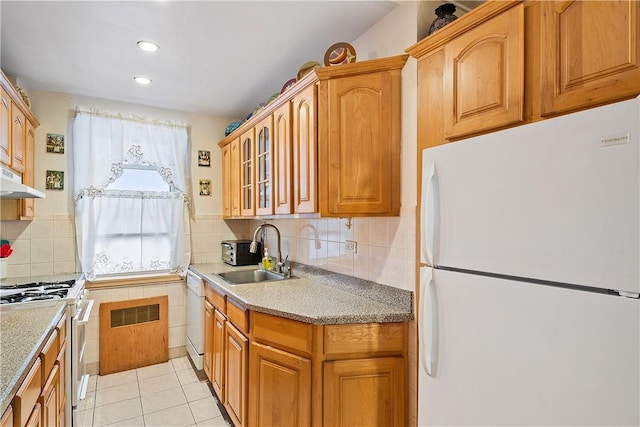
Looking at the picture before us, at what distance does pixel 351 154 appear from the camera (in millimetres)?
1850

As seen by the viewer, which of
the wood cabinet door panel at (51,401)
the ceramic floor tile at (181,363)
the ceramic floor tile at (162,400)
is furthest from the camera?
the ceramic floor tile at (181,363)

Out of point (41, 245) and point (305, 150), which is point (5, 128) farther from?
point (305, 150)

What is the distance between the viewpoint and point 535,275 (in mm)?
939

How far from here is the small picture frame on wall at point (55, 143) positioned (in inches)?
114

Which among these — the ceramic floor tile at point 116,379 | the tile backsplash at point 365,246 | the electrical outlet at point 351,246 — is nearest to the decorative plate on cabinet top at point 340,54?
the tile backsplash at point 365,246

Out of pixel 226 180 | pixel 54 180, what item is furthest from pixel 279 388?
pixel 54 180

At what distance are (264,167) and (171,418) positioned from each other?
191 centimetres

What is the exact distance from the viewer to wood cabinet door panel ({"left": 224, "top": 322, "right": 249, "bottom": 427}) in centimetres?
196

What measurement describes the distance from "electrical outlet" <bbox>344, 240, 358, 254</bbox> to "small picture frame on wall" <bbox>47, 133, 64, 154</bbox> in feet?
8.65

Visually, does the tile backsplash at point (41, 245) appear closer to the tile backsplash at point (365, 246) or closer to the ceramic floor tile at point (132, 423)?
the ceramic floor tile at point (132, 423)

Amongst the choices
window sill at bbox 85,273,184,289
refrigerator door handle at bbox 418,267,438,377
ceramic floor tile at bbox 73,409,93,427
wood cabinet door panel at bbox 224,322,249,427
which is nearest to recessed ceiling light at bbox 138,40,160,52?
wood cabinet door panel at bbox 224,322,249,427

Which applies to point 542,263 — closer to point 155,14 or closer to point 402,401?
point 402,401

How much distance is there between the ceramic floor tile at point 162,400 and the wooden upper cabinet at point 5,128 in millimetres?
1920

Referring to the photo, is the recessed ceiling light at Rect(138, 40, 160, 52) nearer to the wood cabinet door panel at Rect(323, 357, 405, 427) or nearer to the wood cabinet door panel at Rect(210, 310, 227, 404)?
the wood cabinet door panel at Rect(210, 310, 227, 404)
